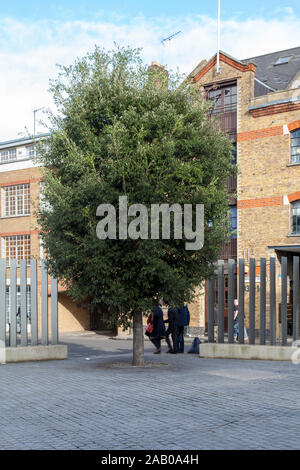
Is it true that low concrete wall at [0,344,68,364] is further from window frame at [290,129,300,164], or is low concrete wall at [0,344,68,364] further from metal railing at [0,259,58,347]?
window frame at [290,129,300,164]

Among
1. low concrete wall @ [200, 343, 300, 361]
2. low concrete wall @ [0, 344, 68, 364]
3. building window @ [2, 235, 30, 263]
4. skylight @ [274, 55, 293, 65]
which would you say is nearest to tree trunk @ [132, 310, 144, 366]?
low concrete wall @ [200, 343, 300, 361]

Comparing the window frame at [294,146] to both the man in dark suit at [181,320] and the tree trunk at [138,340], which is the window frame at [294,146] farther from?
the tree trunk at [138,340]

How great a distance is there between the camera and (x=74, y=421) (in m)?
7.80

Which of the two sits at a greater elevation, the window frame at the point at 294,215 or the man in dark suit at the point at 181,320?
the window frame at the point at 294,215

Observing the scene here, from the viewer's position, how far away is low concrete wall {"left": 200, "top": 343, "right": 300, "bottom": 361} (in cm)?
1518

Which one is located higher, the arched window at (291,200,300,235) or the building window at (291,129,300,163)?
the building window at (291,129,300,163)

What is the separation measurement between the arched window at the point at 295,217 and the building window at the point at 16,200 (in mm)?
15781

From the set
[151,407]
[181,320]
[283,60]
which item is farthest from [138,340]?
[283,60]

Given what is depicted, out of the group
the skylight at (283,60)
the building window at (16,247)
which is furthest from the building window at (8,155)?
→ the skylight at (283,60)

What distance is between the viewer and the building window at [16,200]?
33591 mm

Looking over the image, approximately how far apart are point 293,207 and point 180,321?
33.4 ft

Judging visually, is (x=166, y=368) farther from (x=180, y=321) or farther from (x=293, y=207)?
(x=293, y=207)

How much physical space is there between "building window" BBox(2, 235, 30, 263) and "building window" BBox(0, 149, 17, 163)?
478 centimetres

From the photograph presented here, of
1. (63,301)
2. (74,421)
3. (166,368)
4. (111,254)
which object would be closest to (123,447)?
(74,421)
